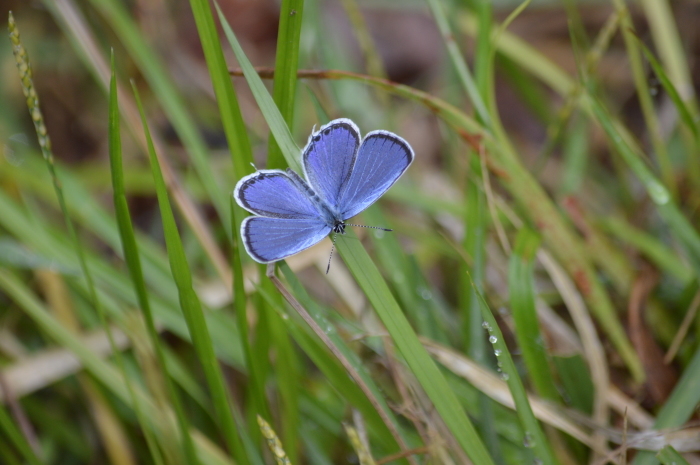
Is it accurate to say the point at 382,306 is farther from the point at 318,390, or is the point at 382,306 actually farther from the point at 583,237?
the point at 583,237

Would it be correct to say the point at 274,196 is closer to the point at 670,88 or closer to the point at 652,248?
the point at 670,88

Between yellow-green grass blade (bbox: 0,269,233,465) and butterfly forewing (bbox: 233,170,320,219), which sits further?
yellow-green grass blade (bbox: 0,269,233,465)

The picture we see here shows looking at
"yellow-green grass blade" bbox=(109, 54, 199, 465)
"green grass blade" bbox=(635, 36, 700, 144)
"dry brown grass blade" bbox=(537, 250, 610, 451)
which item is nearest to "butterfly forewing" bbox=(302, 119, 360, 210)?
"yellow-green grass blade" bbox=(109, 54, 199, 465)

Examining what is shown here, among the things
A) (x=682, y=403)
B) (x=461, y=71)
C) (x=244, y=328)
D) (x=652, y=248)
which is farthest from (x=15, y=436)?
(x=652, y=248)

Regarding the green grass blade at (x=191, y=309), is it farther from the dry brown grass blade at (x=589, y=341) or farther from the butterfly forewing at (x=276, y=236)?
the dry brown grass blade at (x=589, y=341)

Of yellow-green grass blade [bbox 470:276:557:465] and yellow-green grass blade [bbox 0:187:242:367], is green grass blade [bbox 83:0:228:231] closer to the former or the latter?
yellow-green grass blade [bbox 0:187:242:367]

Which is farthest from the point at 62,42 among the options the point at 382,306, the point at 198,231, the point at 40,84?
the point at 382,306
